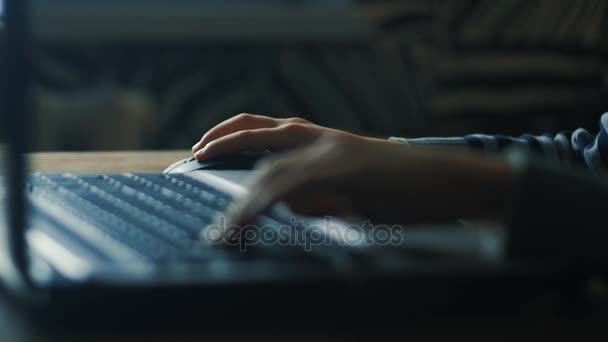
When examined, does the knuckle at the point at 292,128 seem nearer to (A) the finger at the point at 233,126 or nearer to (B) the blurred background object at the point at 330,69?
(A) the finger at the point at 233,126

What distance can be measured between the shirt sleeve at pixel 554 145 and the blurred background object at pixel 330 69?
1072 millimetres

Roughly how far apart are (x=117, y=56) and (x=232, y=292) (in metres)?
1.58

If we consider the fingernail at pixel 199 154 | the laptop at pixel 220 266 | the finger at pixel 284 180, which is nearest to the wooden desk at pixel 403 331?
the laptop at pixel 220 266

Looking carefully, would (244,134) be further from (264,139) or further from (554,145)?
Answer: (554,145)

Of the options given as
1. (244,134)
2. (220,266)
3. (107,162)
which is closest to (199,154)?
(244,134)

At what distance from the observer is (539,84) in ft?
7.02

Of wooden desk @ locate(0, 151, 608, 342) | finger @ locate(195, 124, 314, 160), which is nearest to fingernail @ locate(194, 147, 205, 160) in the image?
finger @ locate(195, 124, 314, 160)

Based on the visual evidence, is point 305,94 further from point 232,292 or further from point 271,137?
point 232,292

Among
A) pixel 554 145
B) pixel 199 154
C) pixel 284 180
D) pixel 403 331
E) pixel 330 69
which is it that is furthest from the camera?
pixel 330 69

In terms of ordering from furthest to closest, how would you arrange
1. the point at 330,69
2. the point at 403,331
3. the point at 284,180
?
the point at 330,69
the point at 284,180
the point at 403,331

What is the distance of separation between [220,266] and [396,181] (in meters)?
0.14

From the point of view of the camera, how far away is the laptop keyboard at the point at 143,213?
372mm

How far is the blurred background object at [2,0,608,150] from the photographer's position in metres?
1.80

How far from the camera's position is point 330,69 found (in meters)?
1.97
